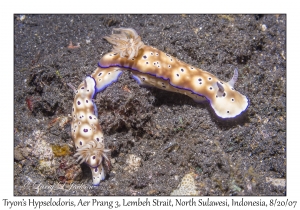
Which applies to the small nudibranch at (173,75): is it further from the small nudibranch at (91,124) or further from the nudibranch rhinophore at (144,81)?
the small nudibranch at (91,124)

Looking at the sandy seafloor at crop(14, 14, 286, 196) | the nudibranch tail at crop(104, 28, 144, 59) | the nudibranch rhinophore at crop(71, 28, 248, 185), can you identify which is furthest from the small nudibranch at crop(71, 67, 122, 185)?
the nudibranch tail at crop(104, 28, 144, 59)

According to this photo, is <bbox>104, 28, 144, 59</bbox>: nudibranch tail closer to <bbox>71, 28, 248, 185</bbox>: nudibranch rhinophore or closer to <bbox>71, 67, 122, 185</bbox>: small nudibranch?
<bbox>71, 28, 248, 185</bbox>: nudibranch rhinophore

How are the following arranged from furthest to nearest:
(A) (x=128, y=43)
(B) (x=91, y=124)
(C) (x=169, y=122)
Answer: (C) (x=169, y=122) → (A) (x=128, y=43) → (B) (x=91, y=124)

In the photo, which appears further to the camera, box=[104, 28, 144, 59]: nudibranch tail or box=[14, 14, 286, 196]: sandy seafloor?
box=[104, 28, 144, 59]: nudibranch tail

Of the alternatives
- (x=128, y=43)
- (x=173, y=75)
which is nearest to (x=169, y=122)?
(x=173, y=75)

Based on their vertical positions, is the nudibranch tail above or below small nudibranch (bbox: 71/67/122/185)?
above

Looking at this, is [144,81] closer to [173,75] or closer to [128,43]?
[173,75]

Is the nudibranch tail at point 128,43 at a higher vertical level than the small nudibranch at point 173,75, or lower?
higher

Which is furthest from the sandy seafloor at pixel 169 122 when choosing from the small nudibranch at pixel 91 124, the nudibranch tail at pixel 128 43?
the nudibranch tail at pixel 128 43
